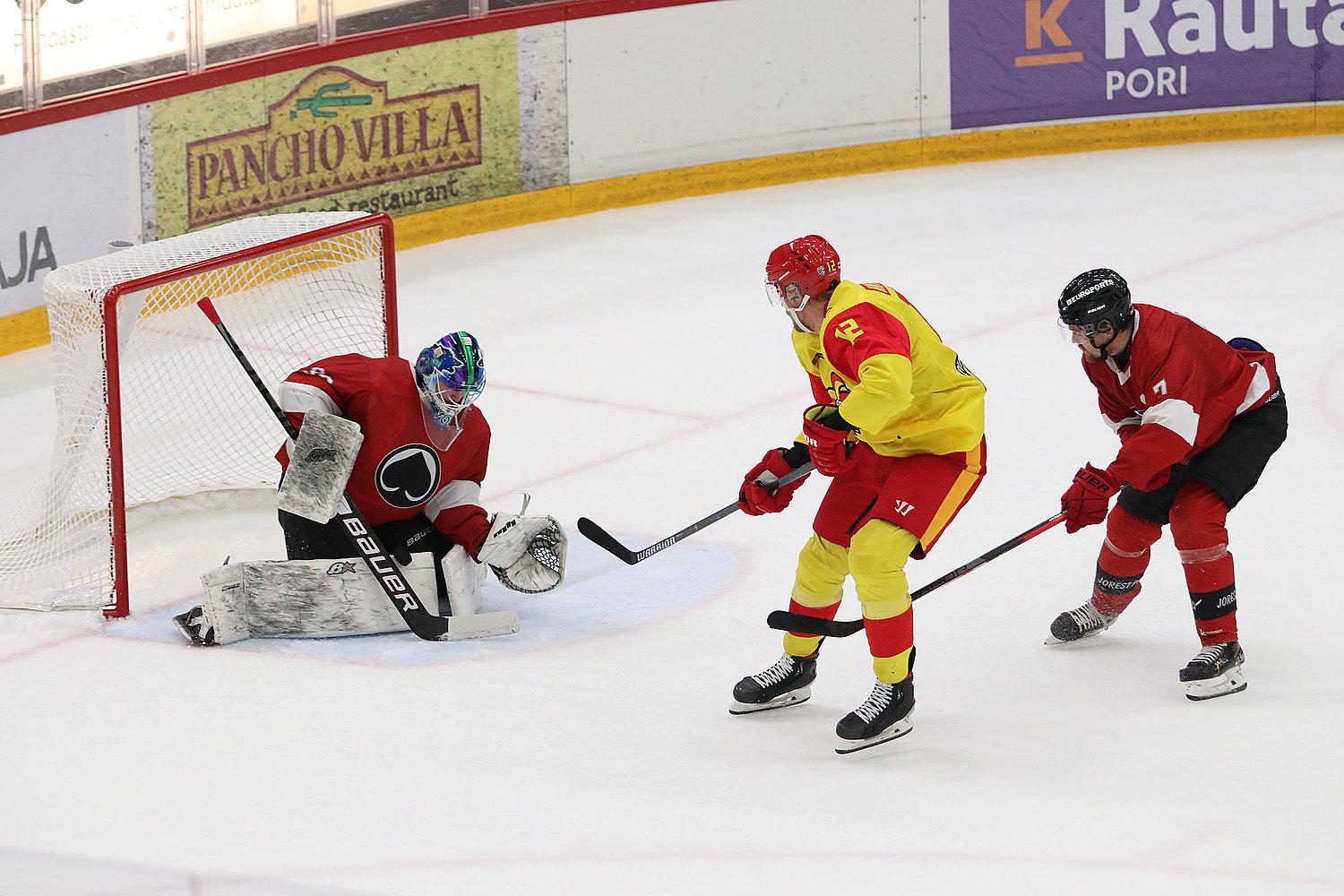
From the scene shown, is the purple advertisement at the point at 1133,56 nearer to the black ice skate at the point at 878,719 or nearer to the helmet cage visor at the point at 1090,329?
the helmet cage visor at the point at 1090,329

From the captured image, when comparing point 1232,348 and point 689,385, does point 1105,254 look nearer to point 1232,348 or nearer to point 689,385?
point 689,385

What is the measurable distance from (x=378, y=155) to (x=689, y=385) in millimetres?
2361

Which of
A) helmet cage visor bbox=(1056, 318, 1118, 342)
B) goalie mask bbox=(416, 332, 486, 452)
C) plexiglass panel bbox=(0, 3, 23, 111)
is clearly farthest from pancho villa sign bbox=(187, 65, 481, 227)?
helmet cage visor bbox=(1056, 318, 1118, 342)

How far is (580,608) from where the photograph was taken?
4.82m

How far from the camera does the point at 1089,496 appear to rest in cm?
403

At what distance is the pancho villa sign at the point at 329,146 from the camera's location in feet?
25.6

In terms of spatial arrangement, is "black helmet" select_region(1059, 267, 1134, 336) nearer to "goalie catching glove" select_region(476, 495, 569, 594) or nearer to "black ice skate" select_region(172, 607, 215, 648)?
"goalie catching glove" select_region(476, 495, 569, 594)

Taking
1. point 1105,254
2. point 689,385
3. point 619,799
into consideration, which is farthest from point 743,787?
point 1105,254

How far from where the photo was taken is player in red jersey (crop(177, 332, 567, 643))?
441 centimetres

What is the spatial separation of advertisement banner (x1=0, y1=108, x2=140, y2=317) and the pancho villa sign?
1.09 ft

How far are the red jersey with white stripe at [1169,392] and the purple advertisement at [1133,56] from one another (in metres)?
5.90

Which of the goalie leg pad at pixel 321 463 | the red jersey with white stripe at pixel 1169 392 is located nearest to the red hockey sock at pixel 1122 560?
the red jersey with white stripe at pixel 1169 392

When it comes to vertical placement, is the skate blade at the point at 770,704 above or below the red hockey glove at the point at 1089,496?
below

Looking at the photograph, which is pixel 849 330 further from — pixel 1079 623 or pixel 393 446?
pixel 393 446
